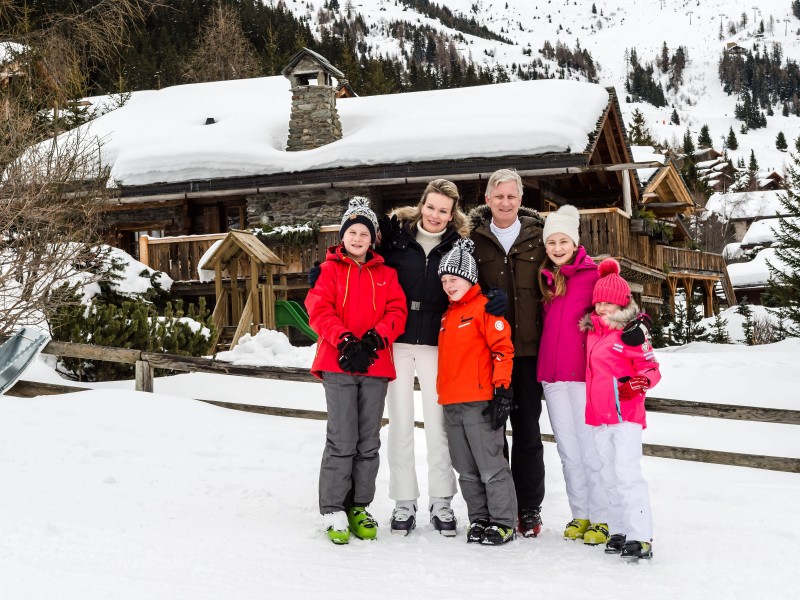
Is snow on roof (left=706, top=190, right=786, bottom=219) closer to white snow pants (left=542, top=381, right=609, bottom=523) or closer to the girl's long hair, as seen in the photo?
the girl's long hair

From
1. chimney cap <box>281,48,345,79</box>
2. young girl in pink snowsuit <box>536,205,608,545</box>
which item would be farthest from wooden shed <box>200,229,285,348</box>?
young girl in pink snowsuit <box>536,205,608,545</box>

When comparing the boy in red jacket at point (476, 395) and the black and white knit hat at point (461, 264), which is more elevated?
the black and white knit hat at point (461, 264)

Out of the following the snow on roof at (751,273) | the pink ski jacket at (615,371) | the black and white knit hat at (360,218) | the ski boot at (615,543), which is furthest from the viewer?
the snow on roof at (751,273)

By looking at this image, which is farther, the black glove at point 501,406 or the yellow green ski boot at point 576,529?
the yellow green ski boot at point 576,529

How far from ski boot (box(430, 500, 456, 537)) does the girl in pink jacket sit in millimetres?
824

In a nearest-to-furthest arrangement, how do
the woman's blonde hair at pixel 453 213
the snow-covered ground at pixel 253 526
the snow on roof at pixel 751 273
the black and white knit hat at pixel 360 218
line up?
the snow-covered ground at pixel 253 526 → the black and white knit hat at pixel 360 218 → the woman's blonde hair at pixel 453 213 → the snow on roof at pixel 751 273

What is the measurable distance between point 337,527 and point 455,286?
4.57 ft

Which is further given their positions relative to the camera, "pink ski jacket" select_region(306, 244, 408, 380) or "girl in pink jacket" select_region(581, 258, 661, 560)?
"pink ski jacket" select_region(306, 244, 408, 380)

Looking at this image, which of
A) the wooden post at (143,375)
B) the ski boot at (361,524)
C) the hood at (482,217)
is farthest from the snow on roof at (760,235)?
the ski boot at (361,524)

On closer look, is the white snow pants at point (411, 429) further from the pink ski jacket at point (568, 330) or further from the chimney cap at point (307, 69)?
the chimney cap at point (307, 69)

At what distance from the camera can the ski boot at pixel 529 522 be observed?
4614mm

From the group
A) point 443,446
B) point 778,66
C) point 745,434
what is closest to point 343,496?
point 443,446

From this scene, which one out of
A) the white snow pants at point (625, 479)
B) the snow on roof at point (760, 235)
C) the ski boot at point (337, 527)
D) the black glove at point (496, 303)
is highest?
the snow on roof at point (760, 235)

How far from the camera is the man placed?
4688mm
